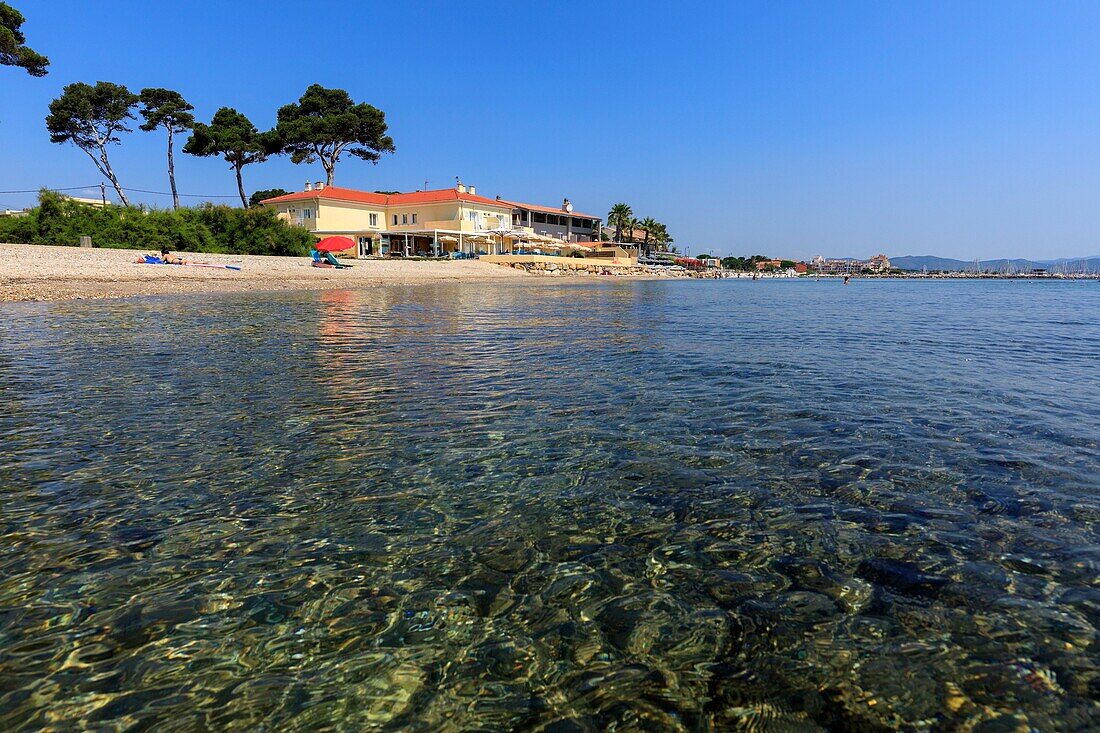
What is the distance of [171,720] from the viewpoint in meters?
2.27

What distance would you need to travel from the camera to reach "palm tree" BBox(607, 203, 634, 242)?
356ft

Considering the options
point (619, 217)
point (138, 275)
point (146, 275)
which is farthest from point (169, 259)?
point (619, 217)

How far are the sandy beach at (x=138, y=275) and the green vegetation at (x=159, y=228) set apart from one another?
2.11m

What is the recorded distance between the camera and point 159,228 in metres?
36.3

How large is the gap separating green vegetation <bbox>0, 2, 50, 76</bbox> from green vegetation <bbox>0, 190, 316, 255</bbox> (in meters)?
7.70

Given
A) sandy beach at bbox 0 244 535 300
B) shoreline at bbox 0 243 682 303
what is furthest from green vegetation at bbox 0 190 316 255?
sandy beach at bbox 0 244 535 300

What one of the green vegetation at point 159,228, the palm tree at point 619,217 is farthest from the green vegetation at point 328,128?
the palm tree at point 619,217

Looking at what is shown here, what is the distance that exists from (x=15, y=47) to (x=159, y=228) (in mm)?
11349

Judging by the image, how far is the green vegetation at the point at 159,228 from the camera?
32344mm

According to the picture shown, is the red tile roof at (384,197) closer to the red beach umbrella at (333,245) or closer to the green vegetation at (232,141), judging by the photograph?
the green vegetation at (232,141)

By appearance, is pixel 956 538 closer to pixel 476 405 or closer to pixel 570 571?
pixel 570 571

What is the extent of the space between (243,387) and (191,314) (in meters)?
11.3

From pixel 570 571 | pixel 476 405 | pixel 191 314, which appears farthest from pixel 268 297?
pixel 570 571

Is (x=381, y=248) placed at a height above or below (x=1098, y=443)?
above
